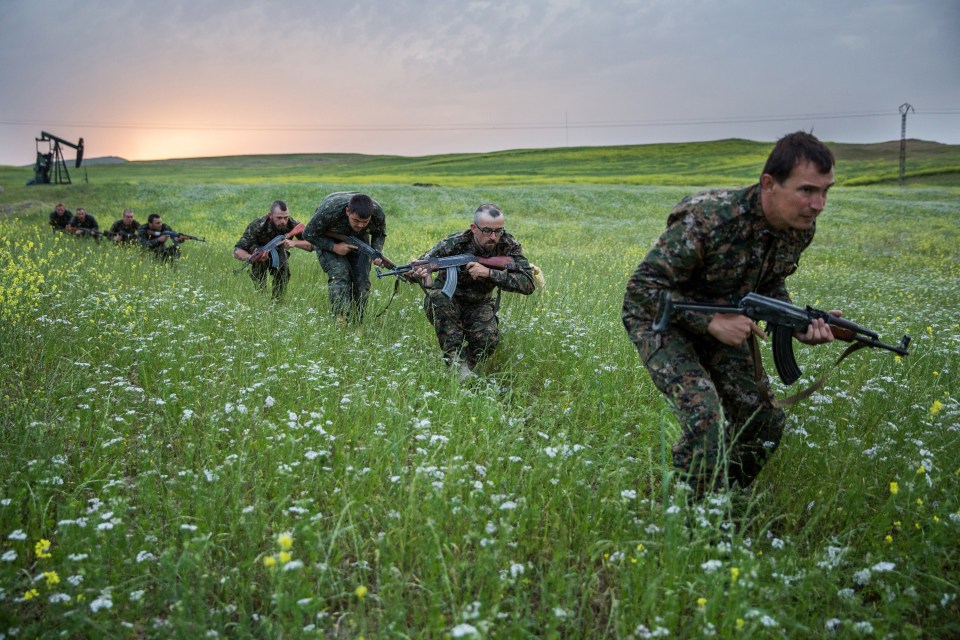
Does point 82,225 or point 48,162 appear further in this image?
point 48,162

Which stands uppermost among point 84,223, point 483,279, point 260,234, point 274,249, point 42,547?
point 84,223

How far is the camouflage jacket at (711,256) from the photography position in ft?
13.4

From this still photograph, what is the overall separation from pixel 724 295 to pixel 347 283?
6.06 meters

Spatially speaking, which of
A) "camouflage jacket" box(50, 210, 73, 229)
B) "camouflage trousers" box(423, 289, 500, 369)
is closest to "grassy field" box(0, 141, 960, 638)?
"camouflage trousers" box(423, 289, 500, 369)

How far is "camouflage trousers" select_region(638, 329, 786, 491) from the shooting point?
3.98 m

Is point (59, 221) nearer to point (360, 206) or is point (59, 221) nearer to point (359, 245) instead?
point (359, 245)

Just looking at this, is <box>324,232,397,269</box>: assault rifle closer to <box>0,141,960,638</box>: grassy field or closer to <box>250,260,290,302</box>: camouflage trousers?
<box>0,141,960,638</box>: grassy field

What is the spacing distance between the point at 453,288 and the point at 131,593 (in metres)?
5.05

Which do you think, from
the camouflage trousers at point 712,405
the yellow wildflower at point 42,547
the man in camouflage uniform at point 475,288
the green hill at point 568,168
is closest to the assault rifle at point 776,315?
the camouflage trousers at point 712,405

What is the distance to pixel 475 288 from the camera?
798 centimetres

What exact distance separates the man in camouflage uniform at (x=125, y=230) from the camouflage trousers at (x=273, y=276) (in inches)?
290

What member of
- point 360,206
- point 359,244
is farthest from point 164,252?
point 360,206

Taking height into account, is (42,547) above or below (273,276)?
below

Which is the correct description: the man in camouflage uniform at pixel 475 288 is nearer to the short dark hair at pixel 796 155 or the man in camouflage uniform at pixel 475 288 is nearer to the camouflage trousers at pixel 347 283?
the camouflage trousers at pixel 347 283
